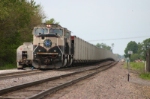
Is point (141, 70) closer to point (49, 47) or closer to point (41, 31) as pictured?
point (49, 47)

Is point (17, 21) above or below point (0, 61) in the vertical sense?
above

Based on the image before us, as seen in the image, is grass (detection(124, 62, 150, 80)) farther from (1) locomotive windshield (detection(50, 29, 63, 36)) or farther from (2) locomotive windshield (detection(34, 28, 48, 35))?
(2) locomotive windshield (detection(34, 28, 48, 35))

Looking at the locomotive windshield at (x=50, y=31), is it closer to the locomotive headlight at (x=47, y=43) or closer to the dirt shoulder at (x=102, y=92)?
the locomotive headlight at (x=47, y=43)

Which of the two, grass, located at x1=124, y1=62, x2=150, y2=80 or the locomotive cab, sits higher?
the locomotive cab

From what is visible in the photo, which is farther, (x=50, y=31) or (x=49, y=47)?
(x=50, y=31)

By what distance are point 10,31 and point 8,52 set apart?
2414 millimetres

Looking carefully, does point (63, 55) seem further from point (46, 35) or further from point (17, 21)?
point (17, 21)

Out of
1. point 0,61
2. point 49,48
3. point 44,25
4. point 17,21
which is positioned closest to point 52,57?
point 49,48

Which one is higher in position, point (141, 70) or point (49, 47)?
point (49, 47)

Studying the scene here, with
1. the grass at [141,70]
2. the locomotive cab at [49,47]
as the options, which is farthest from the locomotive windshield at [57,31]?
the grass at [141,70]

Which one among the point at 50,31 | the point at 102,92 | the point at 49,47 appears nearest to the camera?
the point at 102,92

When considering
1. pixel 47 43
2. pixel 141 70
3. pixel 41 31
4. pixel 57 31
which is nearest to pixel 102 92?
pixel 47 43

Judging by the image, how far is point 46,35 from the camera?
24578mm

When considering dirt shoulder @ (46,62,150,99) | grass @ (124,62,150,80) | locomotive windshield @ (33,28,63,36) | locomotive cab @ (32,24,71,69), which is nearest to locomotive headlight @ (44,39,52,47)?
locomotive cab @ (32,24,71,69)
